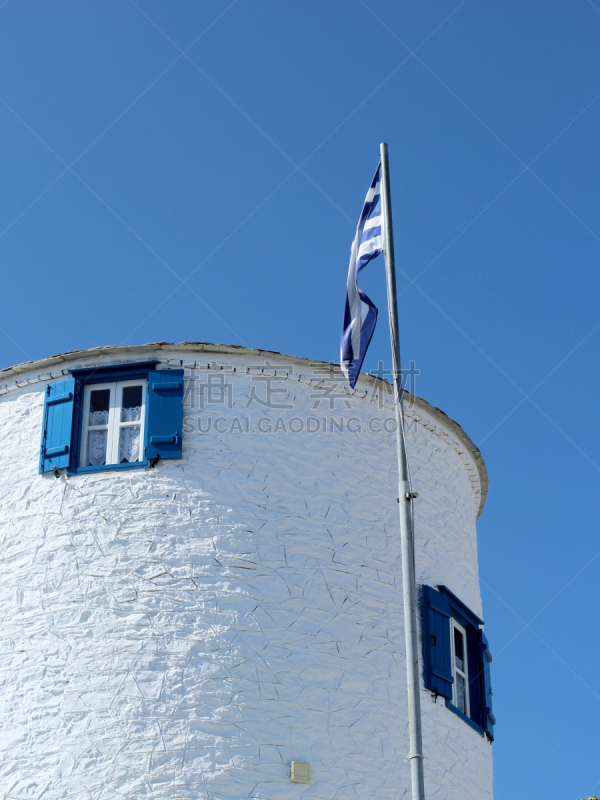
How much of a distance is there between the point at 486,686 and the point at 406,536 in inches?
213

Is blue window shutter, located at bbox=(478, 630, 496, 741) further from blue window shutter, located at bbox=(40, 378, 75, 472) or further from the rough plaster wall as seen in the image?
blue window shutter, located at bbox=(40, 378, 75, 472)

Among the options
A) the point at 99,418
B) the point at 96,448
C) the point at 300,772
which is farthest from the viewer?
the point at 99,418

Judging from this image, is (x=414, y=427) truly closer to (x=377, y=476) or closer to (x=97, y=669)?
(x=377, y=476)

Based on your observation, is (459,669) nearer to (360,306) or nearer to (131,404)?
(360,306)

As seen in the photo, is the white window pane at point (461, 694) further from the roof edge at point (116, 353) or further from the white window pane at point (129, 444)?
the white window pane at point (129, 444)

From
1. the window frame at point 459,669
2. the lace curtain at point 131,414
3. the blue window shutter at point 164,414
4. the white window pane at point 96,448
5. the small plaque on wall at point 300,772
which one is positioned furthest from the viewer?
the window frame at point 459,669

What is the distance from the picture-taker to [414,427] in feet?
59.0

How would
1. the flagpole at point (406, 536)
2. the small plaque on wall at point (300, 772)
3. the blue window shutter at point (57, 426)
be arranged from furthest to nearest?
1. the blue window shutter at point (57, 426)
2. the small plaque on wall at point (300, 772)
3. the flagpole at point (406, 536)

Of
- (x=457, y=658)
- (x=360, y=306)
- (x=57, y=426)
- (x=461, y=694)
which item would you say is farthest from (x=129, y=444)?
(x=461, y=694)

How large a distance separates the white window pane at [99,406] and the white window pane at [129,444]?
1.17ft

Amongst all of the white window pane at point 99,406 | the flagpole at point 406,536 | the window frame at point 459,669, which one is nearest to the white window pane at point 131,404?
the white window pane at point 99,406

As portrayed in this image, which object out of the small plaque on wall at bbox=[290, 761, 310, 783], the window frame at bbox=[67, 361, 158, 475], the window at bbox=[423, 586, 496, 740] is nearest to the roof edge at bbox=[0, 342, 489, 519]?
the window frame at bbox=[67, 361, 158, 475]

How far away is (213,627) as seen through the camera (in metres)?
15.0

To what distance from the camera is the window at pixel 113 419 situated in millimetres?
16172
